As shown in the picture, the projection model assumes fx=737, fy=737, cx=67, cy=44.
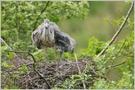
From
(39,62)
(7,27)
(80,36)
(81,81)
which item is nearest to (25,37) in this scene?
(7,27)

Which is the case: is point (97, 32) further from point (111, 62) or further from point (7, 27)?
point (111, 62)

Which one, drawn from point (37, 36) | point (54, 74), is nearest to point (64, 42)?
point (37, 36)

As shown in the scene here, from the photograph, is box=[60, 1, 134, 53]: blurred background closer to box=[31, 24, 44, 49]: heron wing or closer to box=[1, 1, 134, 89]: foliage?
box=[1, 1, 134, 89]: foliage

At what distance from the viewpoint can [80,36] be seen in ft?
61.7

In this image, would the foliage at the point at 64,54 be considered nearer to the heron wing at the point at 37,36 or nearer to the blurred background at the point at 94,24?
the heron wing at the point at 37,36

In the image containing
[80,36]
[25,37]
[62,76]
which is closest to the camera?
[62,76]

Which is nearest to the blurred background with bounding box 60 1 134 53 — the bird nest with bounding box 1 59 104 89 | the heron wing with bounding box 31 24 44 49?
the heron wing with bounding box 31 24 44 49

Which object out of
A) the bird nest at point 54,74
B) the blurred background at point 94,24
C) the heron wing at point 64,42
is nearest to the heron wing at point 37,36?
the heron wing at point 64,42

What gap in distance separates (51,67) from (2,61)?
200cm

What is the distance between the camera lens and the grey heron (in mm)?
11383

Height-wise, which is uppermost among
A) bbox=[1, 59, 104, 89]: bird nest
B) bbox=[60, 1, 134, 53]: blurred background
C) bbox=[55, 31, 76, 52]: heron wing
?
bbox=[60, 1, 134, 53]: blurred background

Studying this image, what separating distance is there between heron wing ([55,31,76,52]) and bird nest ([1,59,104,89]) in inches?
20.7

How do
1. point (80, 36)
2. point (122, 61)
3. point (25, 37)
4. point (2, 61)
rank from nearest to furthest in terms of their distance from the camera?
point (2, 61) < point (122, 61) < point (25, 37) < point (80, 36)

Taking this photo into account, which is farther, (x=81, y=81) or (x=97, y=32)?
(x=97, y=32)
